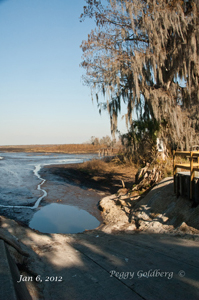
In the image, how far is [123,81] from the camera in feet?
40.8

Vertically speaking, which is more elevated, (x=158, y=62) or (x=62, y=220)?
(x=158, y=62)

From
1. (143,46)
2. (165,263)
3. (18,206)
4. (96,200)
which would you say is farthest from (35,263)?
(143,46)

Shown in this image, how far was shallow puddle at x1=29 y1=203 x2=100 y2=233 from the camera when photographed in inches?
339

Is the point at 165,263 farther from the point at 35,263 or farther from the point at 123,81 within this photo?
the point at 123,81

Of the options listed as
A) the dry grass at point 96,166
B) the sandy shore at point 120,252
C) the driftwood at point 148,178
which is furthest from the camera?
the dry grass at point 96,166

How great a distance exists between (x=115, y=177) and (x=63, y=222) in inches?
379

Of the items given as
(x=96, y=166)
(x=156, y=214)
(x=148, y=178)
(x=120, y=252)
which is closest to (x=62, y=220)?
(x=156, y=214)

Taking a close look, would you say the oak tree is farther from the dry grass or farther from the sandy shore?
the dry grass

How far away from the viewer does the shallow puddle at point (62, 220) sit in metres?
8.61

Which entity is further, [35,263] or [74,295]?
[35,263]

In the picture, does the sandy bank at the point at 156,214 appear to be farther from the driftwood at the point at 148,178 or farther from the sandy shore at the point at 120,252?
the driftwood at the point at 148,178

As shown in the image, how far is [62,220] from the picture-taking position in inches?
379

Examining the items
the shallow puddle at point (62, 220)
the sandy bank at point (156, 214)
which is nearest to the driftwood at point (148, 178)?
the sandy bank at point (156, 214)

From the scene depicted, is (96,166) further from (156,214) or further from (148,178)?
(156,214)
